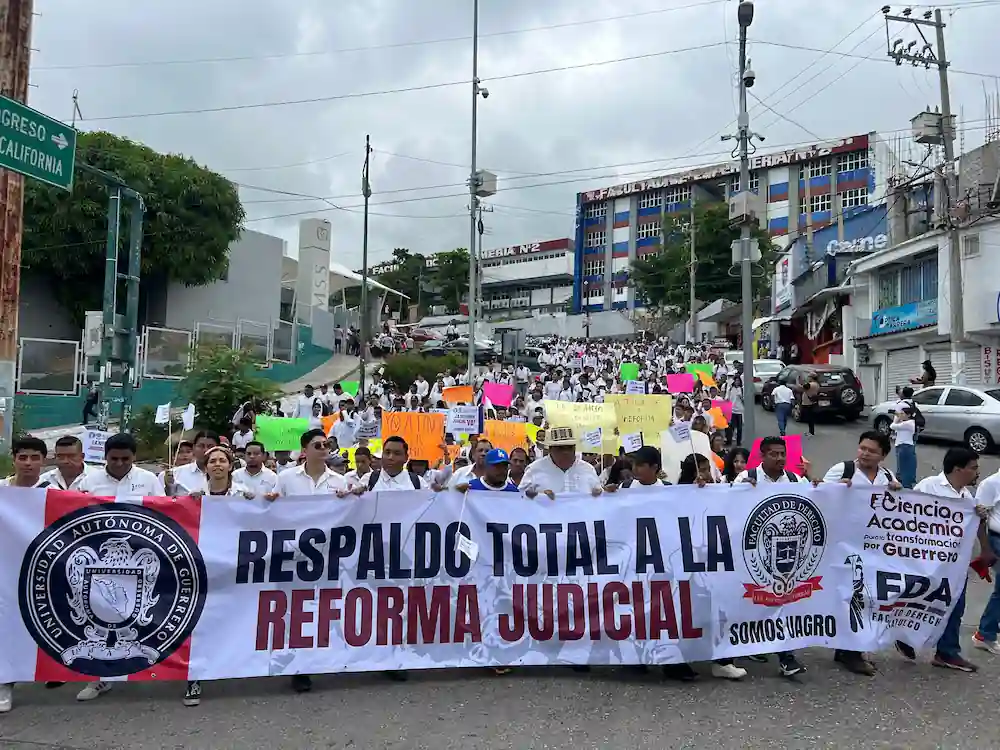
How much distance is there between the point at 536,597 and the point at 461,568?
55cm

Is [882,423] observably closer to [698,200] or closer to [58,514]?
[58,514]

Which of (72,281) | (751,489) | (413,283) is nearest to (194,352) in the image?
(72,281)

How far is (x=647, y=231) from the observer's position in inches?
3214

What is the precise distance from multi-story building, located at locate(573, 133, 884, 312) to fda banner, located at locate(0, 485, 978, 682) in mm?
57779

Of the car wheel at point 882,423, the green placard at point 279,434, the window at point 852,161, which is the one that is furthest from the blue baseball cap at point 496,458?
the window at point 852,161

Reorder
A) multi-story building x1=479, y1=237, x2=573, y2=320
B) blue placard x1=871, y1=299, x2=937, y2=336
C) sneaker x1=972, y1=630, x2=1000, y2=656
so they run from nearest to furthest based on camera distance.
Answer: sneaker x1=972, y1=630, x2=1000, y2=656, blue placard x1=871, y1=299, x2=937, y2=336, multi-story building x1=479, y1=237, x2=573, y2=320

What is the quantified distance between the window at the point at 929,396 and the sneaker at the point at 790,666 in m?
13.8

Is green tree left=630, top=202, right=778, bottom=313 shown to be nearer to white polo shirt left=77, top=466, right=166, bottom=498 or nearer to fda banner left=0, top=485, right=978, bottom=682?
fda banner left=0, top=485, right=978, bottom=682

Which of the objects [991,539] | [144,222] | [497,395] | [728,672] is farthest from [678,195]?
[728,672]

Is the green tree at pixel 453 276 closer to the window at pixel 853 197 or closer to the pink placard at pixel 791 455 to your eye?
the window at pixel 853 197

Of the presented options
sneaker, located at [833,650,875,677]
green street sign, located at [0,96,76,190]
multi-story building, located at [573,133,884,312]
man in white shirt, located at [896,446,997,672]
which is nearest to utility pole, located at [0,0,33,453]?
green street sign, located at [0,96,76,190]

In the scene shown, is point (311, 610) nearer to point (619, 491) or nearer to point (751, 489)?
point (619, 491)

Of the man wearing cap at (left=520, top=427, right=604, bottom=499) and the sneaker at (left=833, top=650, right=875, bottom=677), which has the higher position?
the man wearing cap at (left=520, top=427, right=604, bottom=499)

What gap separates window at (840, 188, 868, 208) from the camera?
6762 cm
